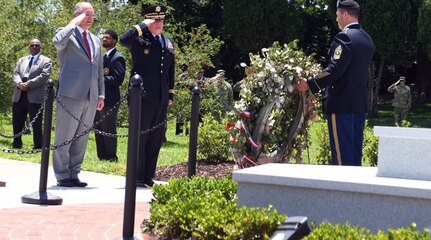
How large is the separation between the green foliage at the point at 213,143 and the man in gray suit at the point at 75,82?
2647mm

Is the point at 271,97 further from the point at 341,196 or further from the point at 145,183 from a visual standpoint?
the point at 341,196

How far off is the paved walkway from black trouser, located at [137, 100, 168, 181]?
29 cm

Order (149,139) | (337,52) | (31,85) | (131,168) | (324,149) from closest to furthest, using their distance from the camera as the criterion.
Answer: (131,168), (337,52), (149,139), (324,149), (31,85)

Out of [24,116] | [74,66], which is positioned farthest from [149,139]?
[24,116]

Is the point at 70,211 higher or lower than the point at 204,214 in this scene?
lower

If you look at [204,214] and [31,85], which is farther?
[31,85]

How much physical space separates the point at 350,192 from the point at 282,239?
917mm

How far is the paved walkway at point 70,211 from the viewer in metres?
6.35

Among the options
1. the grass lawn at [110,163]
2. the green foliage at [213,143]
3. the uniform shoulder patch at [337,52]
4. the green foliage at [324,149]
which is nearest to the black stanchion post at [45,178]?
the uniform shoulder patch at [337,52]

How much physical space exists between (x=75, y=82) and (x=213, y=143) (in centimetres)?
318

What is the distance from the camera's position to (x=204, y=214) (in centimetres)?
564

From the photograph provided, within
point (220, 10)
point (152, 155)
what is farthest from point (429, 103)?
point (152, 155)

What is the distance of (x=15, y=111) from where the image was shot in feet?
47.7

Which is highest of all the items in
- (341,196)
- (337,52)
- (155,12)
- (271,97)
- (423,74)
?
(423,74)
